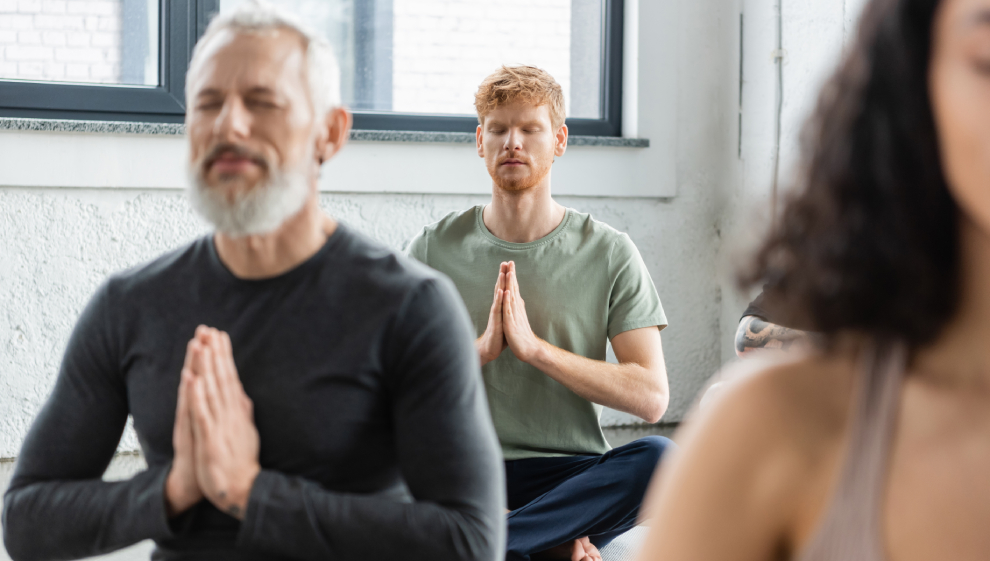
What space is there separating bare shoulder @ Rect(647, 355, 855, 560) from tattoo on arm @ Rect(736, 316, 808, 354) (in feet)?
4.86

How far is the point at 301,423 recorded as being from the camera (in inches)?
35.1

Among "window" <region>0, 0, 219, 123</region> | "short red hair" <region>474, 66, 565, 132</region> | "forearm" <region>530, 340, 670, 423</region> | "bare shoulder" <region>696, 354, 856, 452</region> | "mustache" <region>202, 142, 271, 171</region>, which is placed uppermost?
"window" <region>0, 0, 219, 123</region>

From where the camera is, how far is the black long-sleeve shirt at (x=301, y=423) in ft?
2.81

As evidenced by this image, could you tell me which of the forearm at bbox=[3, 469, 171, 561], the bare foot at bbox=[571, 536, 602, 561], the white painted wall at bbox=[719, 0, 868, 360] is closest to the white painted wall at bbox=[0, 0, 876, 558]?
the white painted wall at bbox=[719, 0, 868, 360]

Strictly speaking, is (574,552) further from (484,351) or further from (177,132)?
(177,132)

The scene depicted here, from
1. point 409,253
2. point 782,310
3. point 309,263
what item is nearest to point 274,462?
point 309,263

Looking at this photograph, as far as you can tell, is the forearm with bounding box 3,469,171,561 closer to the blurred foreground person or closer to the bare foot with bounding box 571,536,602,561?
the blurred foreground person

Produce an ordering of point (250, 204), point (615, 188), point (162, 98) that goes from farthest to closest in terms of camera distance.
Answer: point (615, 188), point (162, 98), point (250, 204)

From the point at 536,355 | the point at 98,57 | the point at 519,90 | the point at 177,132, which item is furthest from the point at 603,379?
the point at 98,57

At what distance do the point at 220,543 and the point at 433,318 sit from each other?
1.08ft

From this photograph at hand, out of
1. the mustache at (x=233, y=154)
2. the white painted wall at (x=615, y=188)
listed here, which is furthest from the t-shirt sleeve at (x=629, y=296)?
the mustache at (x=233, y=154)

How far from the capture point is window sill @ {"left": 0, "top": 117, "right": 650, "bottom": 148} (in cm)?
217

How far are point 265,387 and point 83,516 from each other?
0.24 m

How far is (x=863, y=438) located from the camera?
1.40 feet
